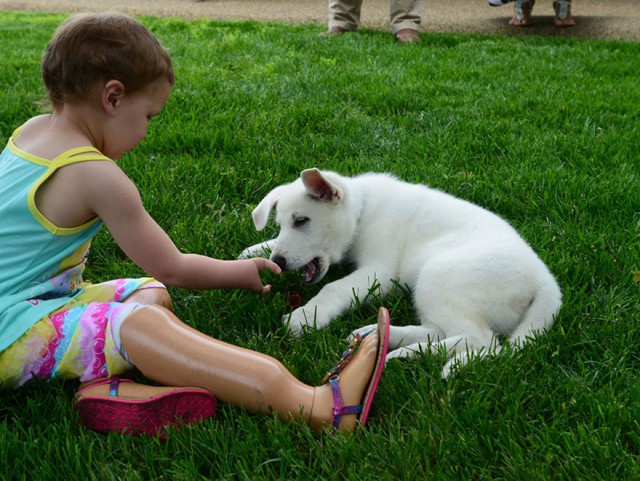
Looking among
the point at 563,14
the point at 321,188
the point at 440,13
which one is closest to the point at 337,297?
the point at 321,188

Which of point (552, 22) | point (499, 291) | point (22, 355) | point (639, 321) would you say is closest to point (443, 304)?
point (499, 291)

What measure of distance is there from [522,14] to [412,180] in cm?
674

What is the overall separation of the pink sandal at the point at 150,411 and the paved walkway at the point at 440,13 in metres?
8.28

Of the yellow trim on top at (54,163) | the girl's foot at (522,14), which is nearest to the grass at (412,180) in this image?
the yellow trim on top at (54,163)

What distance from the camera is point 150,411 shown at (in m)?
2.03

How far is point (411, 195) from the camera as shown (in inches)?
123

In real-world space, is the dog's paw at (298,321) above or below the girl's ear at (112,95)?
below

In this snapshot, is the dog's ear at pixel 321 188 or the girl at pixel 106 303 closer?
the girl at pixel 106 303

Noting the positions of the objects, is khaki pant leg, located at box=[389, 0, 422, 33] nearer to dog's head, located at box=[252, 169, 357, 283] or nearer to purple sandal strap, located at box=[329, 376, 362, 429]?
dog's head, located at box=[252, 169, 357, 283]

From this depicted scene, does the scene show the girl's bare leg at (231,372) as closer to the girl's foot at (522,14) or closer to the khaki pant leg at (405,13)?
the khaki pant leg at (405,13)

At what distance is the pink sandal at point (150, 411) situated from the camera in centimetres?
202

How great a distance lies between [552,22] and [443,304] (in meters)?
8.39

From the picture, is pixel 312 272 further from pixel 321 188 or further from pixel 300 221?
pixel 321 188

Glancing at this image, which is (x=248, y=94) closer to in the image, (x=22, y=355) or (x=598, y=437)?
(x=22, y=355)
